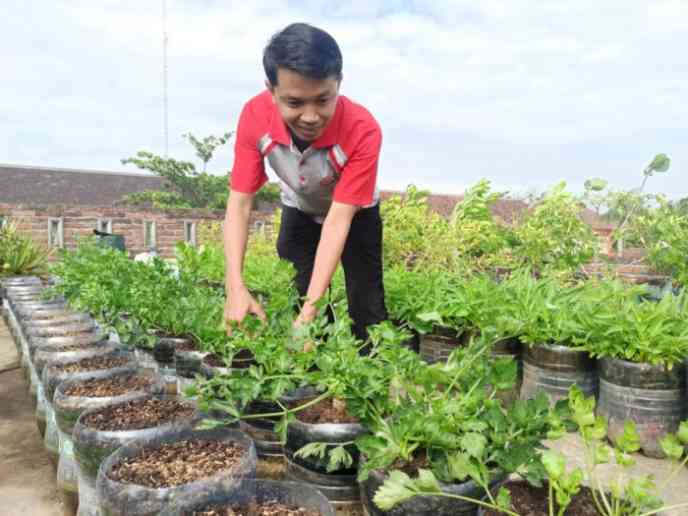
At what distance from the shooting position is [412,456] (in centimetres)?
124

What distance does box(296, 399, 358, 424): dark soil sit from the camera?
57.5 inches

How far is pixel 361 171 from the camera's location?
1.86m

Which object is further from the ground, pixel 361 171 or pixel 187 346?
pixel 361 171

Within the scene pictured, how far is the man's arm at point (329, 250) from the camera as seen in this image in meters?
1.72

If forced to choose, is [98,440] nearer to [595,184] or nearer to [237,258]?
[237,258]

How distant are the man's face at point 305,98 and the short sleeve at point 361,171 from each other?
0.25 m

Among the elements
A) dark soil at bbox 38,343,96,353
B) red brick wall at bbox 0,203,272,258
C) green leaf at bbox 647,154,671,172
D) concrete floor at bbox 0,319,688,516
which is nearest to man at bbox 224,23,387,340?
concrete floor at bbox 0,319,688,516

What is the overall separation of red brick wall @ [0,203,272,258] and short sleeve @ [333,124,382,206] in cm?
785

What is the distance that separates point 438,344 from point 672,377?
126 centimetres

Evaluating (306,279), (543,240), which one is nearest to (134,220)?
(543,240)

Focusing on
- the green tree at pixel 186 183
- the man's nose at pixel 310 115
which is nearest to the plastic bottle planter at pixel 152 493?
the man's nose at pixel 310 115

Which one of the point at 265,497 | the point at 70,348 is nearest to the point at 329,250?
the point at 265,497

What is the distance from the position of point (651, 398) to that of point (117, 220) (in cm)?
1051

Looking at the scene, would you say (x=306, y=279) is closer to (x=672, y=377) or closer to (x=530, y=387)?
(x=530, y=387)
